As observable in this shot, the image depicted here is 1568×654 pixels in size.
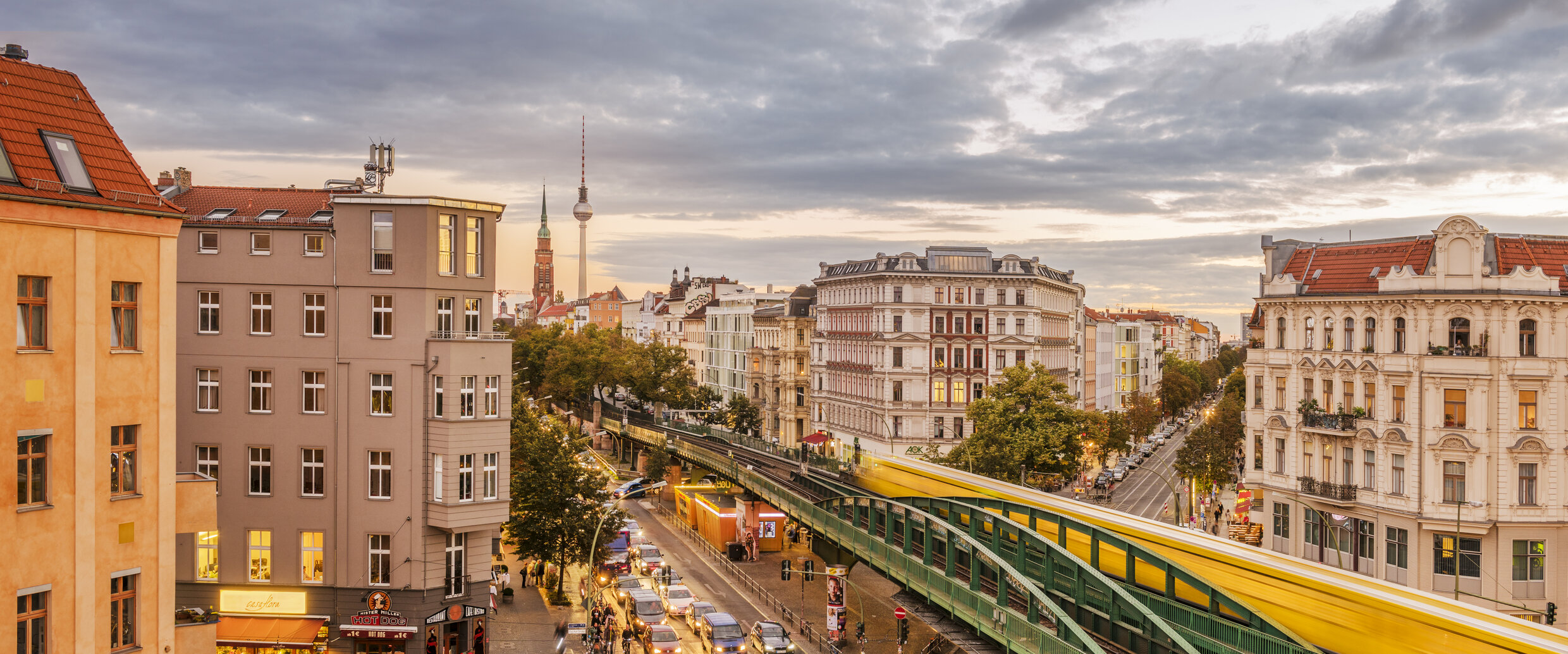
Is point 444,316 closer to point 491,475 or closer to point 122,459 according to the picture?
point 491,475

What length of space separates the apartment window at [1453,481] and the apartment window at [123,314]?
167 feet

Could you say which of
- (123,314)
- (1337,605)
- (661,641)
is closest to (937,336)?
(661,641)

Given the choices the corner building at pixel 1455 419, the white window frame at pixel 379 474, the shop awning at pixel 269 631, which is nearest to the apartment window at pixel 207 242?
the white window frame at pixel 379 474

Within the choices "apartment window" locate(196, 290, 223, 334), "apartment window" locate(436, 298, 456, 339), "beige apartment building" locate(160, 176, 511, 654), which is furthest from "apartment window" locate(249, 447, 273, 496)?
"apartment window" locate(436, 298, 456, 339)

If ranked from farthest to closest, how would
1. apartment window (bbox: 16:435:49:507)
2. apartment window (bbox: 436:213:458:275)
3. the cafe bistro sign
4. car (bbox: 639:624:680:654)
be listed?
car (bbox: 639:624:680:654) < apartment window (bbox: 436:213:458:275) < the cafe bistro sign < apartment window (bbox: 16:435:49:507)

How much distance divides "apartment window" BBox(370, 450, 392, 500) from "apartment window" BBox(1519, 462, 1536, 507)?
47.8 meters

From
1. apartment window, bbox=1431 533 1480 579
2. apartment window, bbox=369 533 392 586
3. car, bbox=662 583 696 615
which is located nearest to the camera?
apartment window, bbox=369 533 392 586

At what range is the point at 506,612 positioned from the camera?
2138 inches

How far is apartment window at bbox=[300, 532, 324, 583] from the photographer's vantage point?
4253 centimetres

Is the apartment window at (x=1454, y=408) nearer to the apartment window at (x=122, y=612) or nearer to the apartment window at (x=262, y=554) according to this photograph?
the apartment window at (x=262, y=554)

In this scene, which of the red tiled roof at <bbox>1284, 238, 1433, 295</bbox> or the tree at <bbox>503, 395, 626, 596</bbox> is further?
the tree at <bbox>503, 395, 626, 596</bbox>

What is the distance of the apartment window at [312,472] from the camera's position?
42.6 m

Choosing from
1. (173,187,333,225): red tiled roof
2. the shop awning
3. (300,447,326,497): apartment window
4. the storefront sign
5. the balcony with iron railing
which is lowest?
the shop awning

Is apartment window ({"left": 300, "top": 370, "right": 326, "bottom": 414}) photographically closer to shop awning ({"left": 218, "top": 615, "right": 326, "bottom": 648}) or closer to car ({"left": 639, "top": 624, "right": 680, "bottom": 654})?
shop awning ({"left": 218, "top": 615, "right": 326, "bottom": 648})
